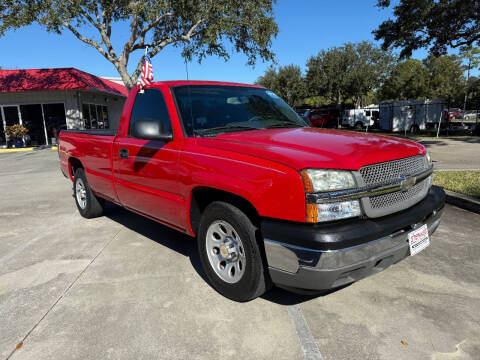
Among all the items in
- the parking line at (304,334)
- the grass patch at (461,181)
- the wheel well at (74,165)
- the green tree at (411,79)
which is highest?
the green tree at (411,79)

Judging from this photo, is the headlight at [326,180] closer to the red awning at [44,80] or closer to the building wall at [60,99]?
the red awning at [44,80]

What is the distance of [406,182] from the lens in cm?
269

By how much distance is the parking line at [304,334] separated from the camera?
2301 mm

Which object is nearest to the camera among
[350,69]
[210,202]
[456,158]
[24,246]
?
[210,202]

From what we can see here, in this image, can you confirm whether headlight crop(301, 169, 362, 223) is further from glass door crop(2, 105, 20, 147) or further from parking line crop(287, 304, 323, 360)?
glass door crop(2, 105, 20, 147)

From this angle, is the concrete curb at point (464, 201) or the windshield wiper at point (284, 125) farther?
the concrete curb at point (464, 201)

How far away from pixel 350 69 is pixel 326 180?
4599 centimetres

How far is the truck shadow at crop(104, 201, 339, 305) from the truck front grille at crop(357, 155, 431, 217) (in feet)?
3.28

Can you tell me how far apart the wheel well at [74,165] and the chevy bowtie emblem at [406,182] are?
15.1ft

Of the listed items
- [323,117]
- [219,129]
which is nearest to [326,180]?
[219,129]

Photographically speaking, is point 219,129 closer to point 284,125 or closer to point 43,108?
point 284,125

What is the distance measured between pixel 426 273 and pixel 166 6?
14.8 metres

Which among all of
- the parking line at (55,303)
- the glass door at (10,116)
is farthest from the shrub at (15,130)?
the parking line at (55,303)

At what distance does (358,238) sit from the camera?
7.50 ft
